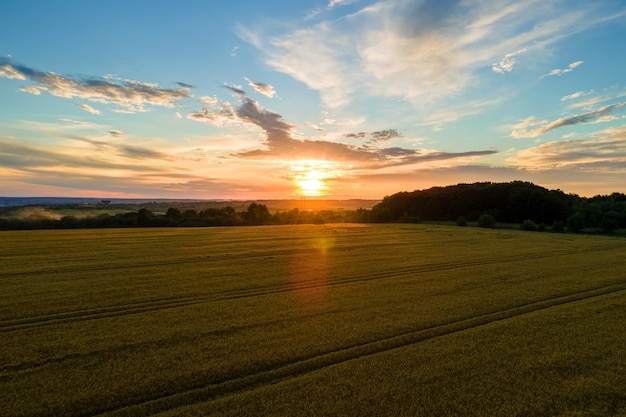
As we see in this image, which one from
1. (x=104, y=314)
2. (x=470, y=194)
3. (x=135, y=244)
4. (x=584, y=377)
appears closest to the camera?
(x=584, y=377)

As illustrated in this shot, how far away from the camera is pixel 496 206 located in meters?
64.0

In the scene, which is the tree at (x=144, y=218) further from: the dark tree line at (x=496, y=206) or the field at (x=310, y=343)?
the dark tree line at (x=496, y=206)

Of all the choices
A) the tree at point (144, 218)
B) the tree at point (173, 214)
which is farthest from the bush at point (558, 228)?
the tree at point (144, 218)

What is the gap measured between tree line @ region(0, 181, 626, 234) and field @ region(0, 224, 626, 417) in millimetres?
30107

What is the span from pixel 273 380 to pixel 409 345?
2.85 m

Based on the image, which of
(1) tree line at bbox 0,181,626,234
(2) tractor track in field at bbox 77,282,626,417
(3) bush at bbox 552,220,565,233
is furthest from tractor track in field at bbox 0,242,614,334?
(1) tree line at bbox 0,181,626,234

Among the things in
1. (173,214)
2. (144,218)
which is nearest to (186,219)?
(173,214)

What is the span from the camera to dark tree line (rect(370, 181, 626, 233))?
53700 millimetres

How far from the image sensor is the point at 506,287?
12.2 metres

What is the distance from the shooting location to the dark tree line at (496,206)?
53.7m

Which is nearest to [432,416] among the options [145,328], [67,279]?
[145,328]

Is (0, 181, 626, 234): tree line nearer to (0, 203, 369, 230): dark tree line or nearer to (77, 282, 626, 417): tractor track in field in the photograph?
(0, 203, 369, 230): dark tree line

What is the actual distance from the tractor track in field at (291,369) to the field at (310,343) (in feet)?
0.09

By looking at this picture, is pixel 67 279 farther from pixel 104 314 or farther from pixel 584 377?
pixel 584 377
